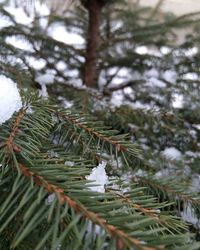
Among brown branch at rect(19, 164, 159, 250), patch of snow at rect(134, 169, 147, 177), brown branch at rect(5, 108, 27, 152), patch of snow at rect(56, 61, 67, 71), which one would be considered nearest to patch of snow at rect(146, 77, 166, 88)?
patch of snow at rect(56, 61, 67, 71)

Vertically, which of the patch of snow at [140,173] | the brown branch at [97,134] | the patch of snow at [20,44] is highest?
the patch of snow at [20,44]

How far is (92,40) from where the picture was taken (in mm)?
1425

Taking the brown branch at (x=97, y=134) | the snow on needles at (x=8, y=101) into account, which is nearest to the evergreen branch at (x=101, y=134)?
the brown branch at (x=97, y=134)

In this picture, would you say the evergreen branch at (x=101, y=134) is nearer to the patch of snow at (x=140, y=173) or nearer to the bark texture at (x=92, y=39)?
the patch of snow at (x=140, y=173)

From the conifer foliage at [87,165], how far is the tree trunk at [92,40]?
0.01m

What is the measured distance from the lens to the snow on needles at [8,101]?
587 millimetres

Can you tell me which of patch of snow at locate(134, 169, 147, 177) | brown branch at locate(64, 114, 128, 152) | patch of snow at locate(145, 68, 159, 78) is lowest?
patch of snow at locate(134, 169, 147, 177)

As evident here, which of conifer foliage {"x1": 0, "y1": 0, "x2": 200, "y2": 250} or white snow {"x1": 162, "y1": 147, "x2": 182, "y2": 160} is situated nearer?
conifer foliage {"x1": 0, "y1": 0, "x2": 200, "y2": 250}

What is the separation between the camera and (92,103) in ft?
3.59

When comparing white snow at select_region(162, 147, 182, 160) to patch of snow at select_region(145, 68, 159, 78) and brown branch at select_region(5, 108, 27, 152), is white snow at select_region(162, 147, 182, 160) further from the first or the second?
brown branch at select_region(5, 108, 27, 152)

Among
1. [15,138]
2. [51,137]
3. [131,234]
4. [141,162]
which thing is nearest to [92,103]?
[141,162]

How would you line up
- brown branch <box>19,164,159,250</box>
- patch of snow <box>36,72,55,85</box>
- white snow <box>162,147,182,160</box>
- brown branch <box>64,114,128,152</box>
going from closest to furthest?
brown branch <box>19,164,159,250</box> → brown branch <box>64,114,128,152</box> → white snow <box>162,147,182,160</box> → patch of snow <box>36,72,55,85</box>

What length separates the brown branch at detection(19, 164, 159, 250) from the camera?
1.16ft

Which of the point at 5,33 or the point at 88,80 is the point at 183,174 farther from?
the point at 5,33
